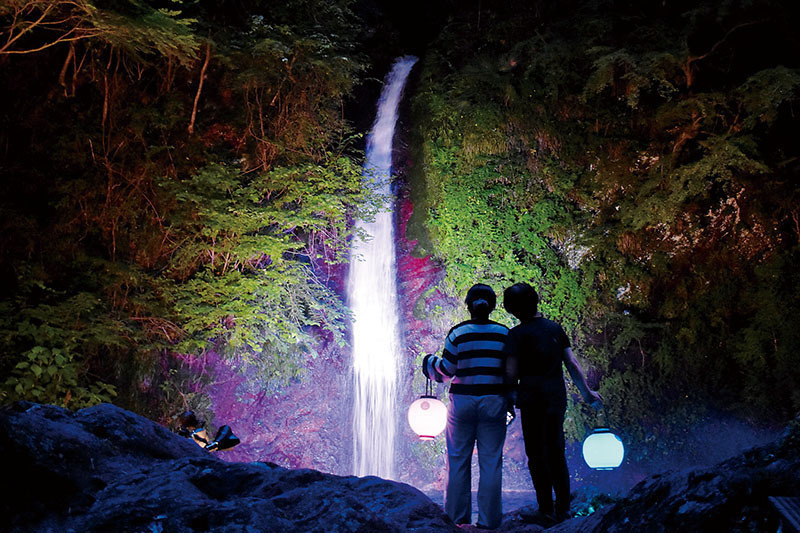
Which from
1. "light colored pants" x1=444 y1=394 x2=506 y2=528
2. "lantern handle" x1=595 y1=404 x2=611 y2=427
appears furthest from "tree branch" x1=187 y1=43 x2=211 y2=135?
"lantern handle" x1=595 y1=404 x2=611 y2=427

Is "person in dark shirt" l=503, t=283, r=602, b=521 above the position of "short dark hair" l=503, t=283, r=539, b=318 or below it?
below

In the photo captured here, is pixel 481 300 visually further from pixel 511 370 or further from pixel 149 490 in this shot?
pixel 149 490

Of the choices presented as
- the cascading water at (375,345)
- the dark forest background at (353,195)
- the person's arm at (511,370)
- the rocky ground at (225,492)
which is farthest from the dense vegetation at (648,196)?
the rocky ground at (225,492)

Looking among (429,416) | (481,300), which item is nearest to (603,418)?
(429,416)

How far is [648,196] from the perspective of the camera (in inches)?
330

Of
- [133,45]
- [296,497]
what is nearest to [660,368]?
[296,497]

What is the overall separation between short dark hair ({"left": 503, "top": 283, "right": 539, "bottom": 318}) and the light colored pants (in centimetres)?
77

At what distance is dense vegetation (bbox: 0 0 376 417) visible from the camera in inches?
289

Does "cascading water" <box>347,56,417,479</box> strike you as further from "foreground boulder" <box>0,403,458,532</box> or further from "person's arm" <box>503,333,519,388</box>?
"foreground boulder" <box>0,403,458,532</box>

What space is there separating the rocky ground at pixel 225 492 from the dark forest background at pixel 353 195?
13.7 ft

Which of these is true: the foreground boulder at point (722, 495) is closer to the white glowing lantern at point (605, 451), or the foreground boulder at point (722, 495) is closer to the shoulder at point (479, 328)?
the shoulder at point (479, 328)

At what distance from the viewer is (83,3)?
670 centimetres

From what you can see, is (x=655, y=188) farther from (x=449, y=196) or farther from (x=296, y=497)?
(x=296, y=497)

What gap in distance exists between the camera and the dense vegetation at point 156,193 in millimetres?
7340
